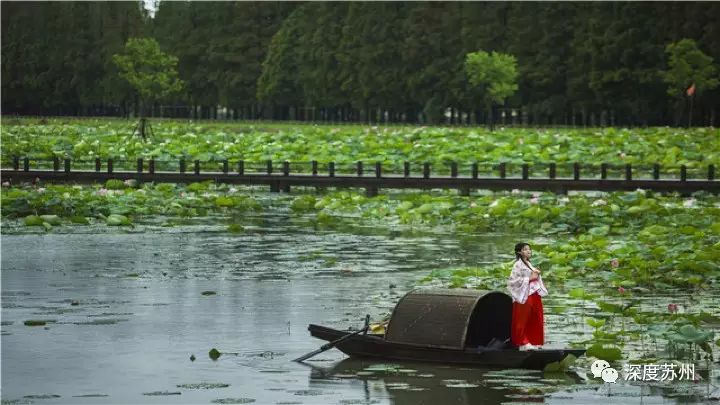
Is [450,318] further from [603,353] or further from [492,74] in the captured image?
[492,74]

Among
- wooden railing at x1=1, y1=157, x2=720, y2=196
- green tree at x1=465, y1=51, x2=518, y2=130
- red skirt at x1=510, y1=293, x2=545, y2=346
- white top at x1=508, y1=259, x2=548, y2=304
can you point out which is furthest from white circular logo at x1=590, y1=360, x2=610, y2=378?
green tree at x1=465, y1=51, x2=518, y2=130

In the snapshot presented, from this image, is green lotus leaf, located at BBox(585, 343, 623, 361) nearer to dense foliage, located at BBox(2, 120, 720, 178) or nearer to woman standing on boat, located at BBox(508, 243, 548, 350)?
woman standing on boat, located at BBox(508, 243, 548, 350)

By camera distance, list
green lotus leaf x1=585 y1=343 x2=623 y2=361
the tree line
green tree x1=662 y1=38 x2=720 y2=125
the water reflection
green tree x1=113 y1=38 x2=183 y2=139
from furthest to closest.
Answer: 1. green tree x1=113 y1=38 x2=183 y2=139
2. the tree line
3. green tree x1=662 y1=38 x2=720 y2=125
4. green lotus leaf x1=585 y1=343 x2=623 y2=361
5. the water reflection

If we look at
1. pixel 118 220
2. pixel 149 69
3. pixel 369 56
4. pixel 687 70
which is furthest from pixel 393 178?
pixel 149 69

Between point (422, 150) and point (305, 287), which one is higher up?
point (422, 150)

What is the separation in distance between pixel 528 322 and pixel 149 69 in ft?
376

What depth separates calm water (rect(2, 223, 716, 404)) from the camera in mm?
18750

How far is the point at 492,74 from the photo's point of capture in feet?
327

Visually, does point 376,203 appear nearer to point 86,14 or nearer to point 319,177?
point 319,177

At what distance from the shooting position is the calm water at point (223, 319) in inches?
738

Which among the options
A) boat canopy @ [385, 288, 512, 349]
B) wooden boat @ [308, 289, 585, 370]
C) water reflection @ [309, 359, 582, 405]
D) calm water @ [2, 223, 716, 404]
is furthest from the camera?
boat canopy @ [385, 288, 512, 349]

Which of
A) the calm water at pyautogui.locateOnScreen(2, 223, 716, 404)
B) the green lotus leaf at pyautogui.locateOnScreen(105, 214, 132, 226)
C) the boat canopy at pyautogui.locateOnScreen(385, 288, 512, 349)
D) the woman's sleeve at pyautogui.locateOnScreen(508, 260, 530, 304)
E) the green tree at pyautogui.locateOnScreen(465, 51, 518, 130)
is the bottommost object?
the green lotus leaf at pyautogui.locateOnScreen(105, 214, 132, 226)

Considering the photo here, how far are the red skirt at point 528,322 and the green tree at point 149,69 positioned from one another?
4438 inches

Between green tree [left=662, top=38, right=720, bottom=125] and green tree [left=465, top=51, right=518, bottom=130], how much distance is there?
9645 millimetres
